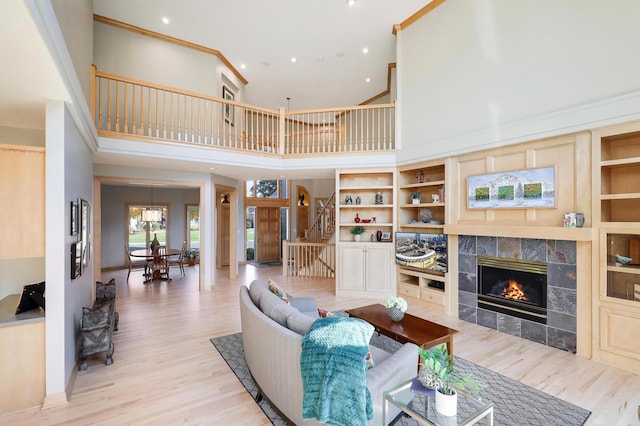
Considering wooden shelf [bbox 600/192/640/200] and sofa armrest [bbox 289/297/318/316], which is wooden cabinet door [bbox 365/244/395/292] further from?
wooden shelf [bbox 600/192/640/200]

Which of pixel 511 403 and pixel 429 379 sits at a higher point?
pixel 429 379

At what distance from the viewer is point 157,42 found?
19.8 feet

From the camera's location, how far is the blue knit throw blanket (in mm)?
1717

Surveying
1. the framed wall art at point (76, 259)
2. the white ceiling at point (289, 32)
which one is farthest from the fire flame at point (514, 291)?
the framed wall art at point (76, 259)

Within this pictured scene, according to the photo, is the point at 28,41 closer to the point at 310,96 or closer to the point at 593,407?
the point at 593,407

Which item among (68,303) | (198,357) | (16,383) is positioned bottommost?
(198,357)

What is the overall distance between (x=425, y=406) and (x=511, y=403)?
134 centimetres

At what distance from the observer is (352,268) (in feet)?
19.8

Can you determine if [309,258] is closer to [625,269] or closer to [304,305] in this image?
[304,305]

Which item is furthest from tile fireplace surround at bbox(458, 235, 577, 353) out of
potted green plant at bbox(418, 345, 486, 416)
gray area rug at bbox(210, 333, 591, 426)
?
potted green plant at bbox(418, 345, 486, 416)

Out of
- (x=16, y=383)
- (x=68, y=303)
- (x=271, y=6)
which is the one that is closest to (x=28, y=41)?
(x=68, y=303)

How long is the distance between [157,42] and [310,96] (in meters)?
4.13

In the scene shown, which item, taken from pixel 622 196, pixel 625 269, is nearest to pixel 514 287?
pixel 625 269

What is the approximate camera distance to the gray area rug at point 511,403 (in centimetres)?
233
